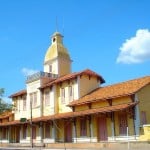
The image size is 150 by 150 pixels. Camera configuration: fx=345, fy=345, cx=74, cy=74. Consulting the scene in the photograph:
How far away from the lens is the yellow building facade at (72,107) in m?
30.9

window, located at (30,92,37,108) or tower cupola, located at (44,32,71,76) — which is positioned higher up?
tower cupola, located at (44,32,71,76)

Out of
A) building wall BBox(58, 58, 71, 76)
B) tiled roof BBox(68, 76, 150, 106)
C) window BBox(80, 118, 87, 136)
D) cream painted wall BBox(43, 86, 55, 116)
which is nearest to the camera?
tiled roof BBox(68, 76, 150, 106)

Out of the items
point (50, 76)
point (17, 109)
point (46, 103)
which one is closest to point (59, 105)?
point (46, 103)

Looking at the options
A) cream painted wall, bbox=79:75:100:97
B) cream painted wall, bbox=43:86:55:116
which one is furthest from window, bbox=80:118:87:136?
cream painted wall, bbox=43:86:55:116

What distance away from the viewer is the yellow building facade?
3086 centimetres

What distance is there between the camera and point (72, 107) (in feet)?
122

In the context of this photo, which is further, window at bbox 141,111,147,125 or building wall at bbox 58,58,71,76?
building wall at bbox 58,58,71,76

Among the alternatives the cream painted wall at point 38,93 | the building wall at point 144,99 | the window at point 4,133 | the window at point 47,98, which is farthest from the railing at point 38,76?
the building wall at point 144,99

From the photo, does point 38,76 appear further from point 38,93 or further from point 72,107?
point 72,107

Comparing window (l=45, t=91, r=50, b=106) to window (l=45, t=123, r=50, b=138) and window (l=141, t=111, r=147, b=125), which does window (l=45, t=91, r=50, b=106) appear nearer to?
window (l=45, t=123, r=50, b=138)

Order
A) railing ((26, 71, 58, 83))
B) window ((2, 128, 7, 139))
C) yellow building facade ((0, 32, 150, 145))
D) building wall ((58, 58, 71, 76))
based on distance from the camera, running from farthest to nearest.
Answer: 1. window ((2, 128, 7, 139))
2. building wall ((58, 58, 71, 76))
3. railing ((26, 71, 58, 83))
4. yellow building facade ((0, 32, 150, 145))

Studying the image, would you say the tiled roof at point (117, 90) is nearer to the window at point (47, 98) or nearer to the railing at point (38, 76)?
the window at point (47, 98)

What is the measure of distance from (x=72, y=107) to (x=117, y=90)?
6.01 metres

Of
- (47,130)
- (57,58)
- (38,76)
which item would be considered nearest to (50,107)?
(47,130)
